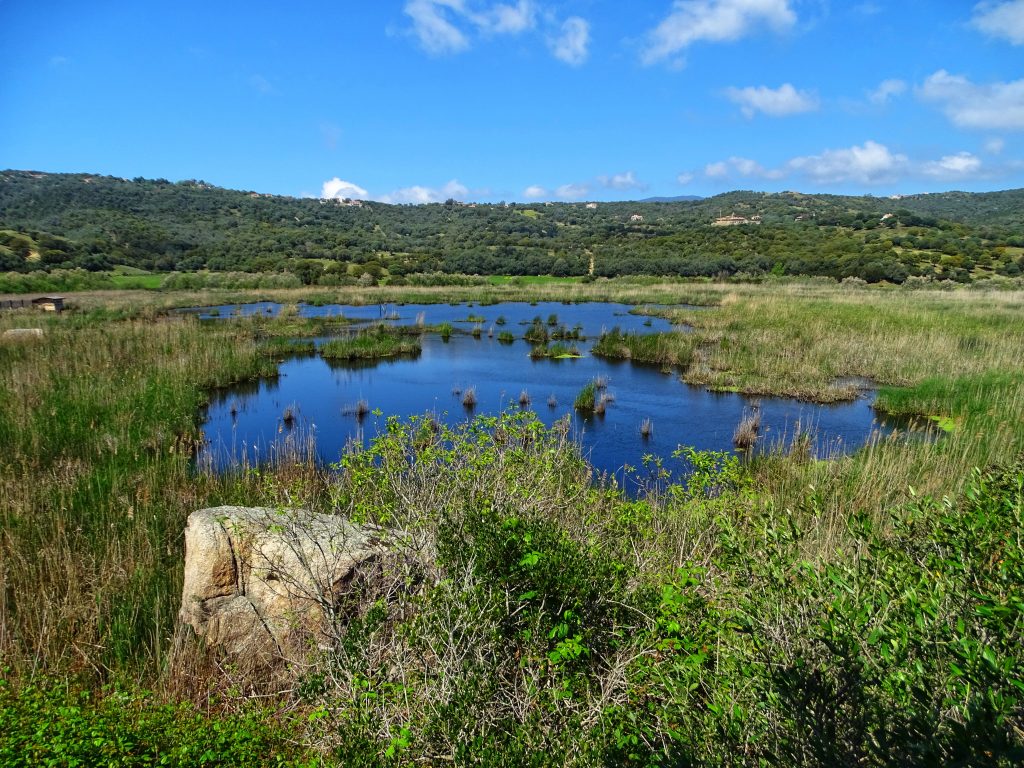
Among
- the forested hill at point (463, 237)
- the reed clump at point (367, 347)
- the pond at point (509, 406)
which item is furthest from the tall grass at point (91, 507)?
the forested hill at point (463, 237)

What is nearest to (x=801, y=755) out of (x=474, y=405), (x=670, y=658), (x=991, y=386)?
(x=670, y=658)

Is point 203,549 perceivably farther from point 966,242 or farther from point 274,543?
point 966,242

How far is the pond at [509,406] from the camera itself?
41.6 ft

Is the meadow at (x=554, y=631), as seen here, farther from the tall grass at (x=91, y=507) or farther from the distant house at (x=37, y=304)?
the distant house at (x=37, y=304)

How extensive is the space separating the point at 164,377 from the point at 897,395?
20.2 metres

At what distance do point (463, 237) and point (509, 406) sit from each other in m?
95.3

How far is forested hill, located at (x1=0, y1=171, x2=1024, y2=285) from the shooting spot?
196 ft

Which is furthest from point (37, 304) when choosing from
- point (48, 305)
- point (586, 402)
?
point (586, 402)

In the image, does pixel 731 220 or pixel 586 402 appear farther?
pixel 731 220

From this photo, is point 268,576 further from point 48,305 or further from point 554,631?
point 48,305

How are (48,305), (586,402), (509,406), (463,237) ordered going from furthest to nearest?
(463,237) → (48,305) → (586,402) → (509,406)

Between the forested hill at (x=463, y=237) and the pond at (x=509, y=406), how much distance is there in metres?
36.7

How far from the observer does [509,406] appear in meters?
9.00

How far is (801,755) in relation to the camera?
7.97ft
